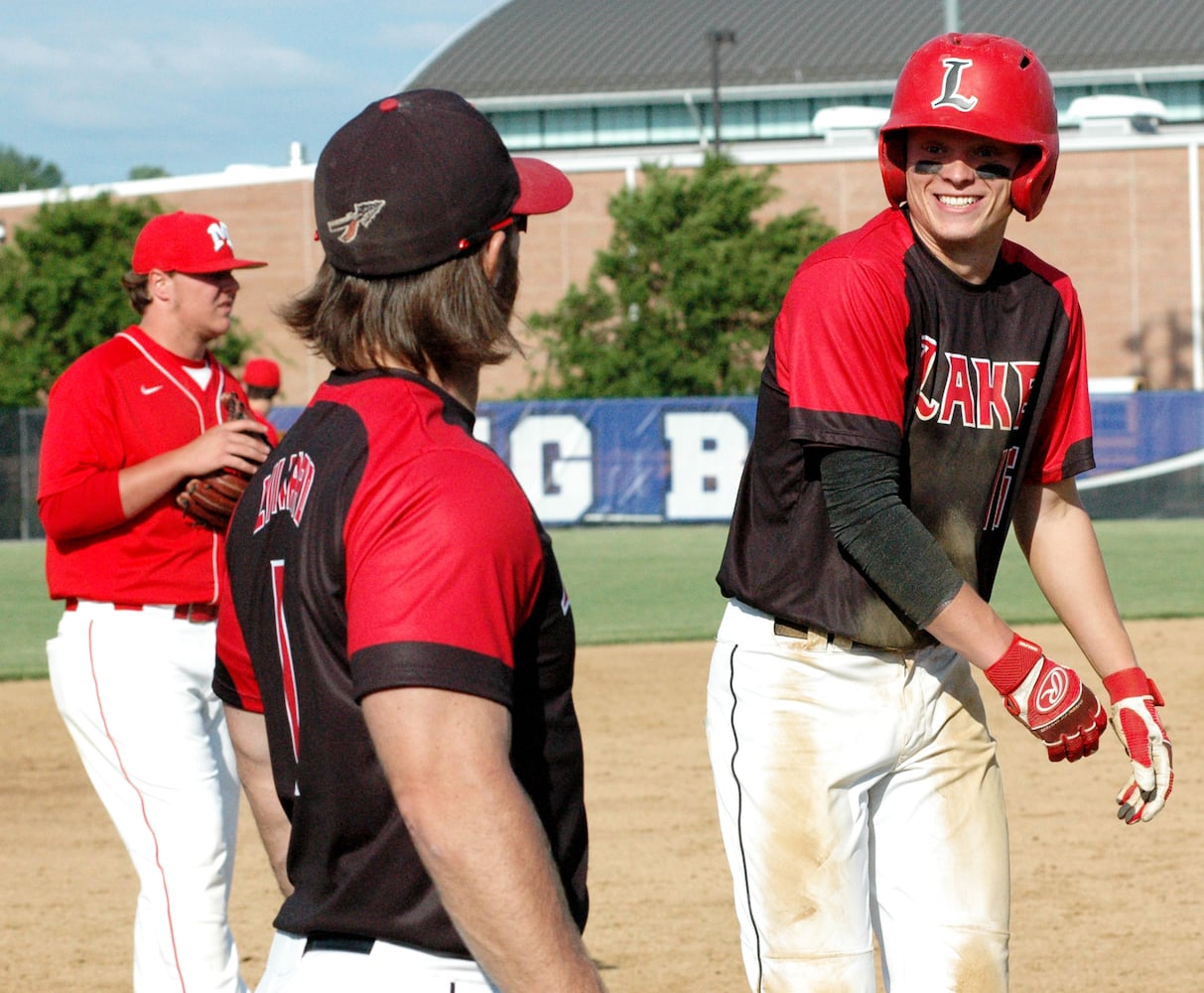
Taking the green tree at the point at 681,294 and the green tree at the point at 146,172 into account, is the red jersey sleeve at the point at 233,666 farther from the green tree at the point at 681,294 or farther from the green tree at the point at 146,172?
the green tree at the point at 146,172

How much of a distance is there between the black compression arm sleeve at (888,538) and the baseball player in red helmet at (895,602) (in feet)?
0.05

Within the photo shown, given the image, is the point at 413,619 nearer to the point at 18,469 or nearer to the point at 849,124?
the point at 18,469

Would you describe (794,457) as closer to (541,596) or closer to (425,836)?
(541,596)

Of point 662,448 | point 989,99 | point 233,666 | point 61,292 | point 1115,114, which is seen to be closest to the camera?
point 233,666

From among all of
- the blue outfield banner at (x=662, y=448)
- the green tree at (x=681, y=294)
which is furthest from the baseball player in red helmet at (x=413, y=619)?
the green tree at (x=681, y=294)

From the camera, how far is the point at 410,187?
80.8 inches

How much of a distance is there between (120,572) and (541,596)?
284 centimetres

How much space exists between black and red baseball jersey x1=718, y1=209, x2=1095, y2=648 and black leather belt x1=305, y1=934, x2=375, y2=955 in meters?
1.50

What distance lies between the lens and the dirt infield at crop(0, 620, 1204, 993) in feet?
18.5

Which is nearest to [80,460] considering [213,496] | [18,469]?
[213,496]

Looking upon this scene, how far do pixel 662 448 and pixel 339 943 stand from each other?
2379 cm

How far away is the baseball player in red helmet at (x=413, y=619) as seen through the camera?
185cm

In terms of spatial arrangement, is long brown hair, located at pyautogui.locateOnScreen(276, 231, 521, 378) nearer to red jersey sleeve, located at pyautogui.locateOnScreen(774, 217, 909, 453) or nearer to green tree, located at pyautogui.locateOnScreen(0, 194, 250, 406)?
red jersey sleeve, located at pyautogui.locateOnScreen(774, 217, 909, 453)

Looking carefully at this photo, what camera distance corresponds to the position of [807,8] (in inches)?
2271
